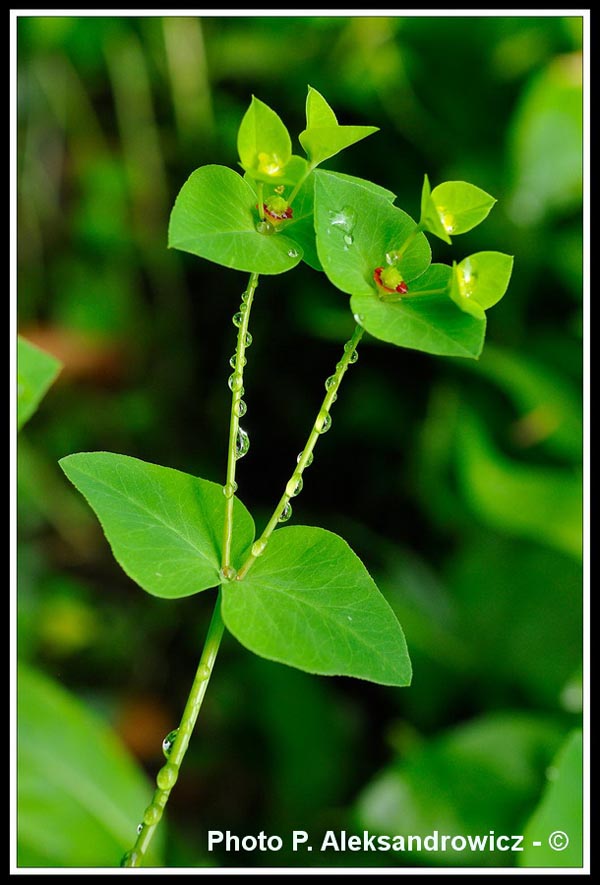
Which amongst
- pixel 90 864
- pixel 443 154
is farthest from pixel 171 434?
pixel 90 864

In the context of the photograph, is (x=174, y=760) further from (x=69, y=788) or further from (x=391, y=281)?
(x=69, y=788)

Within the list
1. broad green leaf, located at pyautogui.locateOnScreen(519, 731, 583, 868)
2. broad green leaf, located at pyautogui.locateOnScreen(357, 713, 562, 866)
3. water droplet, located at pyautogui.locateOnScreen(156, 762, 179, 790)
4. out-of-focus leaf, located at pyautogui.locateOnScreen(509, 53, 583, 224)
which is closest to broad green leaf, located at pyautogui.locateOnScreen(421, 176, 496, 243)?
water droplet, located at pyautogui.locateOnScreen(156, 762, 179, 790)

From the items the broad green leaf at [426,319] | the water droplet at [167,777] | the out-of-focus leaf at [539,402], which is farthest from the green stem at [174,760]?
the out-of-focus leaf at [539,402]

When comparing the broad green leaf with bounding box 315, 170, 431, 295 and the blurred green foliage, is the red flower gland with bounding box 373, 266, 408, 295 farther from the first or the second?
the blurred green foliage

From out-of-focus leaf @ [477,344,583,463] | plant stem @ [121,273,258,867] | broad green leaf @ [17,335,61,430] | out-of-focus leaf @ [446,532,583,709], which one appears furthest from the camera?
out-of-focus leaf @ [477,344,583,463]

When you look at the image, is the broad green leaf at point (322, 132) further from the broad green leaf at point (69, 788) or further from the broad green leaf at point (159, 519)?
the broad green leaf at point (69, 788)
